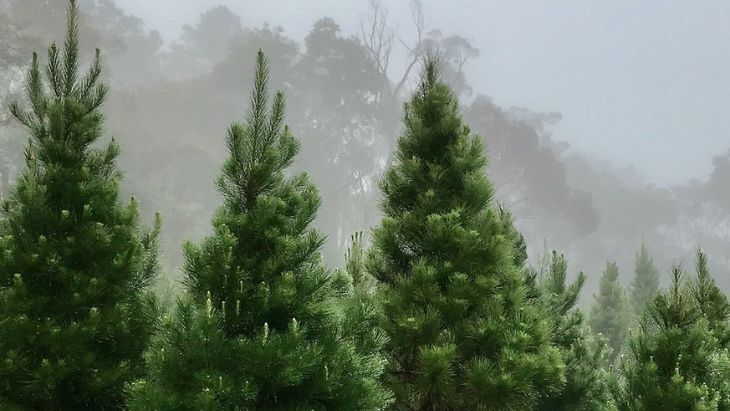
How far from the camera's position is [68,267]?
607 centimetres

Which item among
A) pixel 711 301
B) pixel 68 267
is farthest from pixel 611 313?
pixel 68 267

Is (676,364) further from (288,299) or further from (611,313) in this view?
(611,313)

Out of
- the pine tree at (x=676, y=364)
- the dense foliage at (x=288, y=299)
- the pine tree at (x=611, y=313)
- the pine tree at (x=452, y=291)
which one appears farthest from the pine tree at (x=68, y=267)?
the pine tree at (x=611, y=313)

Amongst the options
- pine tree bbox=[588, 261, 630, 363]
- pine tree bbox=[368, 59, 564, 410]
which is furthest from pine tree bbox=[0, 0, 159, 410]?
pine tree bbox=[588, 261, 630, 363]

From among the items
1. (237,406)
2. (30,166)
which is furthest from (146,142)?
(237,406)

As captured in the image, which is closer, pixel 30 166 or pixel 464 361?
pixel 30 166

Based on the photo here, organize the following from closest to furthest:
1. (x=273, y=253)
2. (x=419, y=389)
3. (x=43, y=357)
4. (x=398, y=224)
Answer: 1. (x=273, y=253)
2. (x=43, y=357)
3. (x=419, y=389)
4. (x=398, y=224)

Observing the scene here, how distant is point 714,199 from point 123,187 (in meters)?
83.1

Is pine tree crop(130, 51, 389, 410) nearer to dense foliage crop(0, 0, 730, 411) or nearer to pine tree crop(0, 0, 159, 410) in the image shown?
dense foliage crop(0, 0, 730, 411)

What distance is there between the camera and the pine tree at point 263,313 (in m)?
4.82

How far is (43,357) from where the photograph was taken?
18.9 ft

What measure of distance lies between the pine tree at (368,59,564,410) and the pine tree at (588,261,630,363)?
1857 cm

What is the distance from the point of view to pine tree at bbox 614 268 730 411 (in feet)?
19.2

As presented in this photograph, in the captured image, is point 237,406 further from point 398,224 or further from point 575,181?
point 575,181
